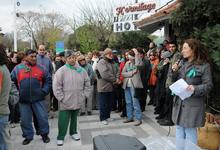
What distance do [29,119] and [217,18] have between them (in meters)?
3.75

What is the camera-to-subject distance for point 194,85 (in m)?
3.67

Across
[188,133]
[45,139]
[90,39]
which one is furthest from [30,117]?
[90,39]

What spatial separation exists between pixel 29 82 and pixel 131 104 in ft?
9.31

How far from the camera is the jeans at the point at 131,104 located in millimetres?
7199

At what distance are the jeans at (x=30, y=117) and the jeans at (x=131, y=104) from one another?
2.25m

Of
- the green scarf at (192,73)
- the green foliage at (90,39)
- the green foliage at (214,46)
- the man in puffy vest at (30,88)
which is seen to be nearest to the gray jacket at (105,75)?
the man in puffy vest at (30,88)

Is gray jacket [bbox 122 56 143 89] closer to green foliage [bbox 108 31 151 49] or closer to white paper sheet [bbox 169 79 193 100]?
white paper sheet [bbox 169 79 193 100]

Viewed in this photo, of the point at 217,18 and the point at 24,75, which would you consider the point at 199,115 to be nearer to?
the point at 217,18

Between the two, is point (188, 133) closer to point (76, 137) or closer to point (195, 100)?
point (195, 100)

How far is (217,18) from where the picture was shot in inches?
173

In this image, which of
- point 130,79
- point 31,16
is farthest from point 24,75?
point 31,16

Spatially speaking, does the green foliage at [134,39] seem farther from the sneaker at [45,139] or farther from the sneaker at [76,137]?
the sneaker at [45,139]

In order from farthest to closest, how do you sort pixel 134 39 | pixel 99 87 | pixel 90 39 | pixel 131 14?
pixel 90 39, pixel 134 39, pixel 131 14, pixel 99 87

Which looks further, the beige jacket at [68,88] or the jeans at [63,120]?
the jeans at [63,120]
